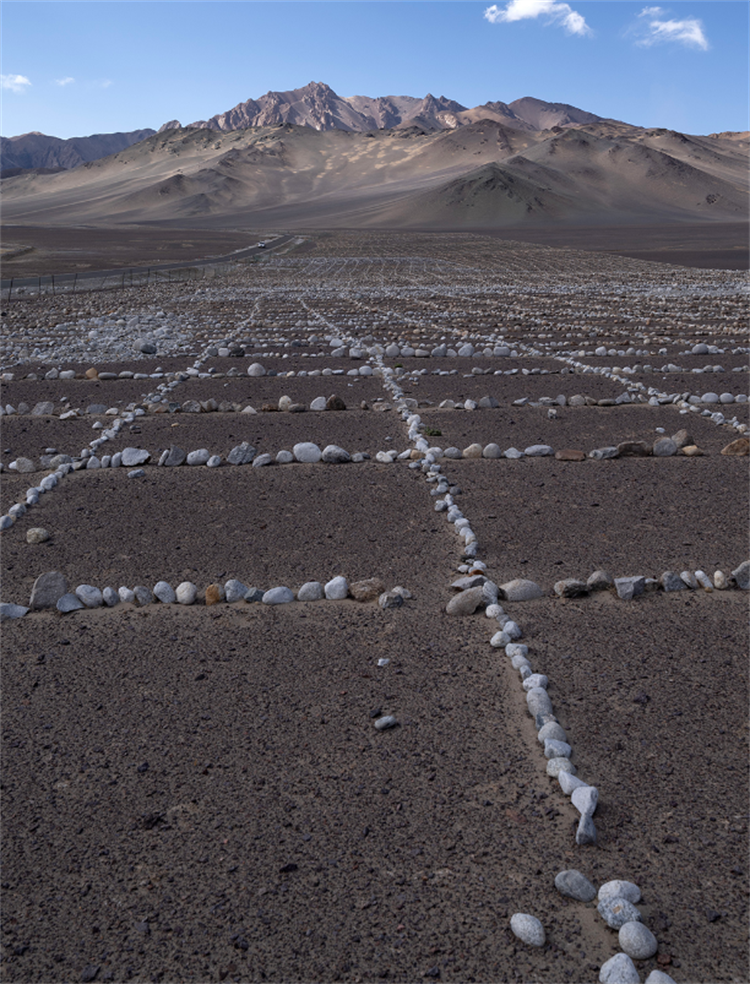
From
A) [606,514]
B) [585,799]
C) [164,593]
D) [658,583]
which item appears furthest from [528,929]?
A: [606,514]

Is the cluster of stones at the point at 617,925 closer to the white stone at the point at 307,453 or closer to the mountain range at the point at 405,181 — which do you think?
the white stone at the point at 307,453

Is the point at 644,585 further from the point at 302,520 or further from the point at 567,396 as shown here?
the point at 567,396

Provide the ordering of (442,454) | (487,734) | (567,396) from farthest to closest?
(567,396) < (442,454) < (487,734)

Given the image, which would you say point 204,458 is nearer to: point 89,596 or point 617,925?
point 89,596

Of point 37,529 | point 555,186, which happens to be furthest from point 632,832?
point 555,186

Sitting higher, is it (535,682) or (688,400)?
(535,682)

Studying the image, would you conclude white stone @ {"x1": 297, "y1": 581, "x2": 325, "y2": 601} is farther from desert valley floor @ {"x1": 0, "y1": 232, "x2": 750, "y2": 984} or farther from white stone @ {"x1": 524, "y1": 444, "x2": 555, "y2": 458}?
white stone @ {"x1": 524, "y1": 444, "x2": 555, "y2": 458}
